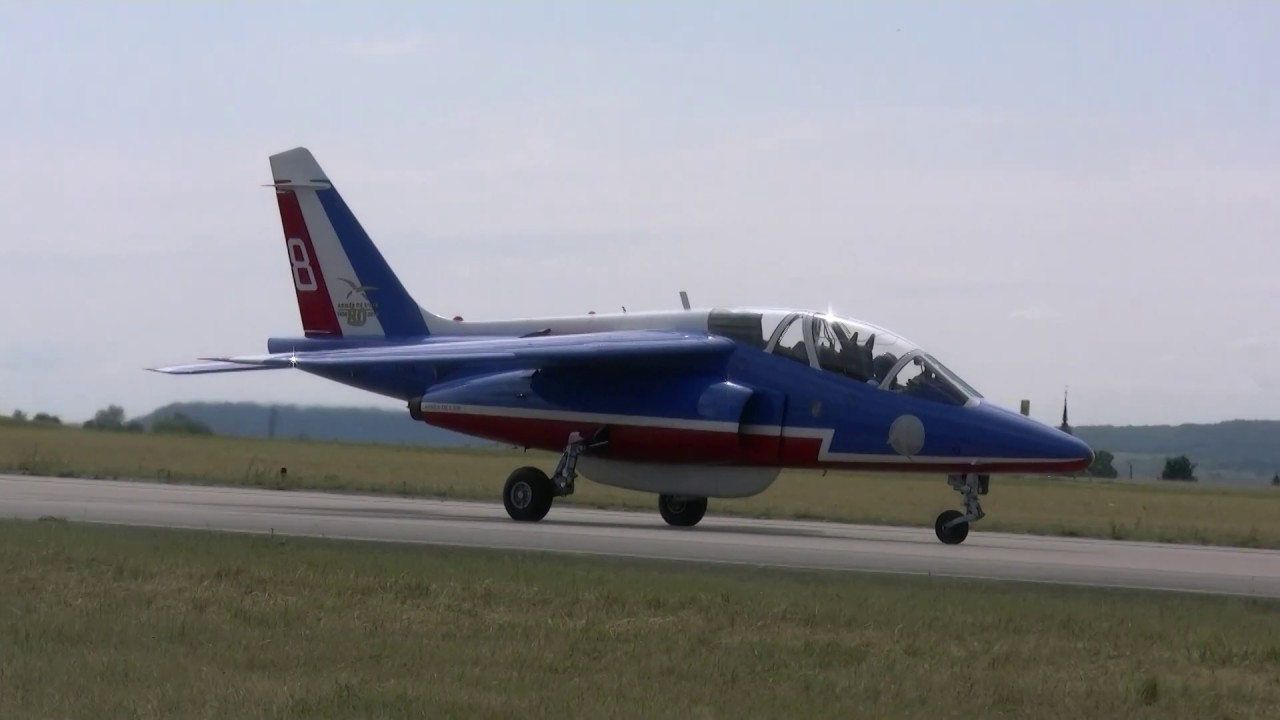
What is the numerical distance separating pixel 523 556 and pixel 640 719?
6.96 m

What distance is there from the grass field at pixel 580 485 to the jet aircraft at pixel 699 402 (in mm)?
4003

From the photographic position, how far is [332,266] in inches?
998

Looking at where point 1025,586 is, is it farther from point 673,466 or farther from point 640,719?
point 673,466

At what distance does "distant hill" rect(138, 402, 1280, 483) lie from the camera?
43.0 m

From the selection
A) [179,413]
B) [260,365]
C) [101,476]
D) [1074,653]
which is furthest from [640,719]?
[179,413]

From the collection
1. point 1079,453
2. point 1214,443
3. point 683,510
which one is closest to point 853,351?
point 1079,453

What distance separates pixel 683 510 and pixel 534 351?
308 centimetres

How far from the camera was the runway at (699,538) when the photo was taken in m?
15.2

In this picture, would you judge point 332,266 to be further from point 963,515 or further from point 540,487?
point 963,515

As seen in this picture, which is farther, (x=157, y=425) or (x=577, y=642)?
(x=157, y=425)

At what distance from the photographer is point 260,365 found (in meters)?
22.8

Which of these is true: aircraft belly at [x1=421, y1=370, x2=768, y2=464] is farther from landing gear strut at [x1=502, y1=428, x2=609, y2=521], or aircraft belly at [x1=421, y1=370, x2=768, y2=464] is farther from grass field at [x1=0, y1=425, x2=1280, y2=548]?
grass field at [x1=0, y1=425, x2=1280, y2=548]

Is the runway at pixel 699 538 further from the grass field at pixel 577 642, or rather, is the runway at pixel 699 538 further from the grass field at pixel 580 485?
the grass field at pixel 580 485

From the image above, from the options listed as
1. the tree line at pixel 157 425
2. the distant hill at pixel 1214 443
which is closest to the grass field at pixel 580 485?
the tree line at pixel 157 425
